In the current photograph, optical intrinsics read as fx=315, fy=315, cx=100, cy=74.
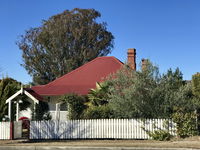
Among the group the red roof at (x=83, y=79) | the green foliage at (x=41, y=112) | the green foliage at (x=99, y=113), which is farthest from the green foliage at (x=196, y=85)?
the green foliage at (x=41, y=112)

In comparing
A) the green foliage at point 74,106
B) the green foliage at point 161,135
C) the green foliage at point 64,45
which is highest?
the green foliage at point 64,45

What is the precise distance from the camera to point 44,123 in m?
16.7

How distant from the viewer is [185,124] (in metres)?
15.0

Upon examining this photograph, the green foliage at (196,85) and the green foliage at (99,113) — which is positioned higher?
the green foliage at (196,85)

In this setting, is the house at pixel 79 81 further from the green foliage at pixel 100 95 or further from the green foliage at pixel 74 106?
the green foliage at pixel 74 106

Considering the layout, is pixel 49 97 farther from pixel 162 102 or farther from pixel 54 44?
pixel 54 44

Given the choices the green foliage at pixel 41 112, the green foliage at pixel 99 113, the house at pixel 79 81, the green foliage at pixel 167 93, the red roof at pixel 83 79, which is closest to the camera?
the green foliage at pixel 167 93

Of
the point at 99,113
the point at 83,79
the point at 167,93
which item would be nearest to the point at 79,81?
the point at 83,79

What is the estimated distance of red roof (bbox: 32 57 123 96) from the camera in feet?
82.0

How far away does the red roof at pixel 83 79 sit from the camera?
24997 mm

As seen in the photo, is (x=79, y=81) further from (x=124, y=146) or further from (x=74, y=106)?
(x=124, y=146)

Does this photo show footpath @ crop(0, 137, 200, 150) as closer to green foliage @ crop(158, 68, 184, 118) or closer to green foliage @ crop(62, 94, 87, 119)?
green foliage @ crop(158, 68, 184, 118)

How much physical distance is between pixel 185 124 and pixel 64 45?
32.5 meters

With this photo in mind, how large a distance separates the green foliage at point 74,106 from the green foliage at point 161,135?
4592 millimetres
